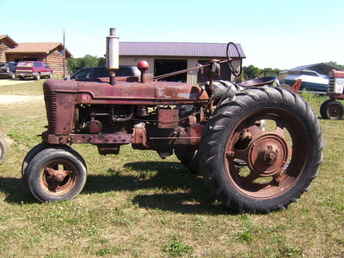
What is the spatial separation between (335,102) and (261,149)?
972 cm

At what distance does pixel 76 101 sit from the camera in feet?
13.9

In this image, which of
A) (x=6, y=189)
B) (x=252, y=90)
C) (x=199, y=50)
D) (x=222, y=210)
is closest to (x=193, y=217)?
(x=222, y=210)

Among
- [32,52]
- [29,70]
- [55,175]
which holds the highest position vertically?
[32,52]

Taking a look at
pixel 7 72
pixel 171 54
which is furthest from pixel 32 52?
pixel 171 54

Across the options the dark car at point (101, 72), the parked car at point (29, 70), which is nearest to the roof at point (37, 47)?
the parked car at point (29, 70)

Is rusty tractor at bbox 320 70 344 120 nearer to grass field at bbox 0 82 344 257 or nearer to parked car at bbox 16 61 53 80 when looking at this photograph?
grass field at bbox 0 82 344 257

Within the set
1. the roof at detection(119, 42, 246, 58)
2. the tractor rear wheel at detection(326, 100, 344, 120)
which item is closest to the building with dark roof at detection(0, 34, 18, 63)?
the roof at detection(119, 42, 246, 58)

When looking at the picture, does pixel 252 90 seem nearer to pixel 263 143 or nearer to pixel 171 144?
pixel 263 143

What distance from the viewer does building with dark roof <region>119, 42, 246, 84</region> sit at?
28469 mm

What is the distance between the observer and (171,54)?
94.4ft

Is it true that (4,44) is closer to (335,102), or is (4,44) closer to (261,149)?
Result: (335,102)

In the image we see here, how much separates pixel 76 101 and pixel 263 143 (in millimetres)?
2090

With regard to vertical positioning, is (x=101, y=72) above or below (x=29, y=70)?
below

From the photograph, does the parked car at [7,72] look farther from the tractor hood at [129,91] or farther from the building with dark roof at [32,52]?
the tractor hood at [129,91]
